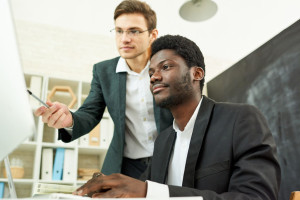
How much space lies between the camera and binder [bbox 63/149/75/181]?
9.58 feet

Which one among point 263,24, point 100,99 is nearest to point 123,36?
point 100,99

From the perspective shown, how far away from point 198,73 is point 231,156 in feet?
1.76

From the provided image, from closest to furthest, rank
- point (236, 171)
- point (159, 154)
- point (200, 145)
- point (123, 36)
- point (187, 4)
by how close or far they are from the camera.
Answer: point (236, 171)
point (200, 145)
point (159, 154)
point (123, 36)
point (187, 4)

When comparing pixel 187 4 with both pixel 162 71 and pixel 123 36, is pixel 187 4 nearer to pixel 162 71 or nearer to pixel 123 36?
pixel 123 36

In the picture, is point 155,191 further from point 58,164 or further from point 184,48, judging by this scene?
point 58,164

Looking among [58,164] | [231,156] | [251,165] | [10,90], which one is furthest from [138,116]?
[58,164]

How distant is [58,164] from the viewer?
2912mm

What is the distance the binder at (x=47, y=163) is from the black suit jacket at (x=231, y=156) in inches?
76.2

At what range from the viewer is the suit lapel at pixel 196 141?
3.35 feet

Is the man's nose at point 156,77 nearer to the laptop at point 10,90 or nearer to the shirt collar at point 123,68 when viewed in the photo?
the shirt collar at point 123,68

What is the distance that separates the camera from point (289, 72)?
268 centimetres

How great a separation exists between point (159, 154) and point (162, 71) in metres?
0.38

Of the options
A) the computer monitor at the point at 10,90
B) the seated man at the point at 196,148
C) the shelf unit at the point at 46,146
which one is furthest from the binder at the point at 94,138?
the computer monitor at the point at 10,90

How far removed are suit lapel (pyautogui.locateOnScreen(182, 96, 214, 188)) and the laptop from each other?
0.68 m
